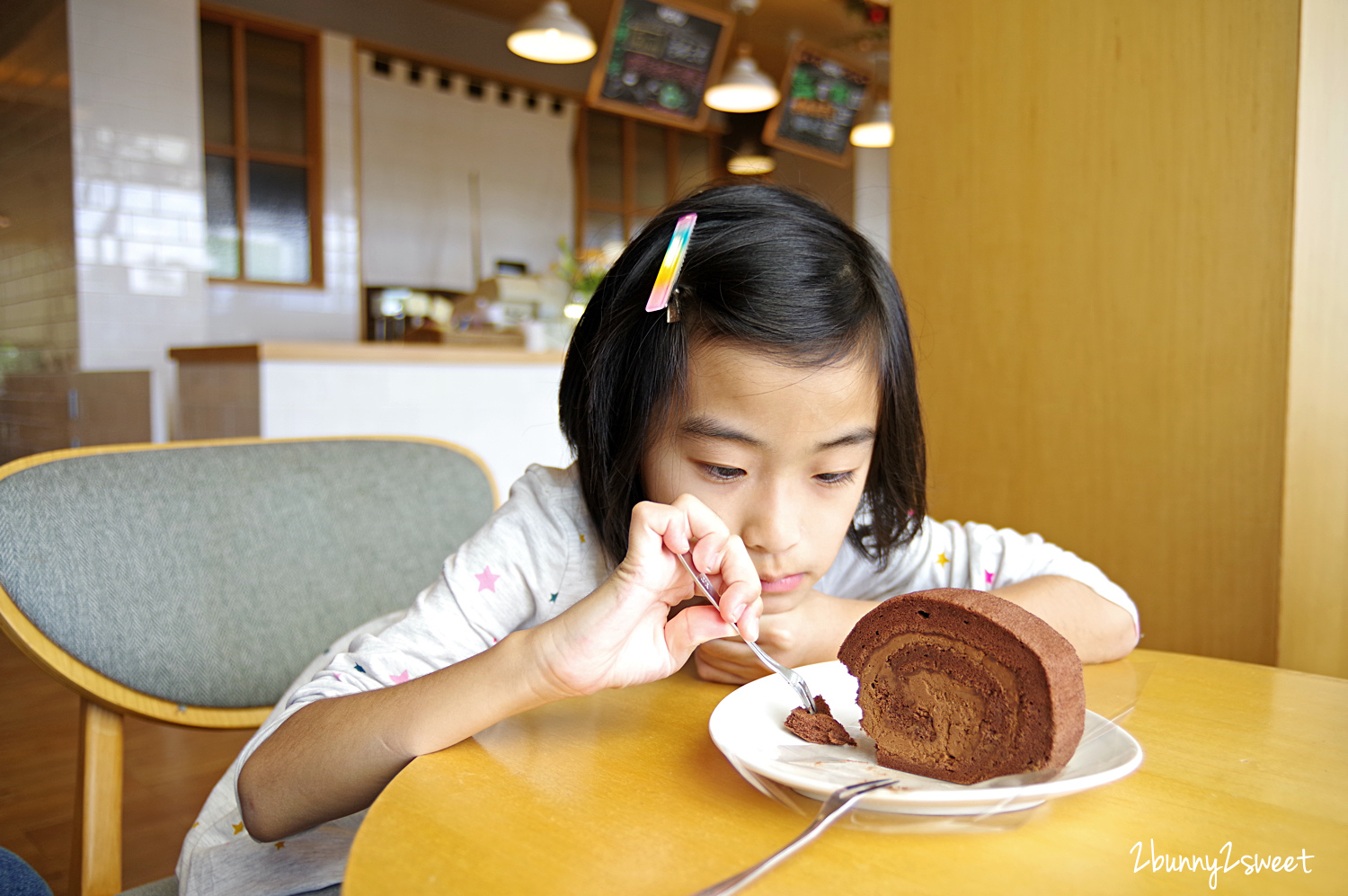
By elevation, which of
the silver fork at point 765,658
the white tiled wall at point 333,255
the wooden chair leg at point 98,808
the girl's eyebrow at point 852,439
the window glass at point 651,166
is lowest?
the wooden chair leg at point 98,808

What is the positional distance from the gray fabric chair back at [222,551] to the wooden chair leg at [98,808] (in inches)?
2.1

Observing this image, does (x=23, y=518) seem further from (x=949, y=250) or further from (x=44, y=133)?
(x=44, y=133)

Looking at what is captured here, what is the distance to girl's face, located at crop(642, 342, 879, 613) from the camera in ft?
2.52

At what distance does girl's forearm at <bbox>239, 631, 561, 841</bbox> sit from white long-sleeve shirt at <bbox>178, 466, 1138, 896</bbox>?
39 millimetres

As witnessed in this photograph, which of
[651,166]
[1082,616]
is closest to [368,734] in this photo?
[1082,616]

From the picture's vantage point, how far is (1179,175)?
1314 millimetres

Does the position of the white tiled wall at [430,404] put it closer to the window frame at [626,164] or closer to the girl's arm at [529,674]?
the girl's arm at [529,674]

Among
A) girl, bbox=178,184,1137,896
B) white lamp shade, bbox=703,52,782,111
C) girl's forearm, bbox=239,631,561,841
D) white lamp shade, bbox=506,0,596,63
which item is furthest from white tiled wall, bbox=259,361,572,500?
white lamp shade, bbox=703,52,782,111

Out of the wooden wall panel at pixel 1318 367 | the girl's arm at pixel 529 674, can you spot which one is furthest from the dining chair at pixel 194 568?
the wooden wall panel at pixel 1318 367

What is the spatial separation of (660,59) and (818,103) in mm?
1289

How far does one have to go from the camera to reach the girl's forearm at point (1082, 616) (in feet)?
2.84

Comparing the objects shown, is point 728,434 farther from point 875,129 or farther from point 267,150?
point 267,150

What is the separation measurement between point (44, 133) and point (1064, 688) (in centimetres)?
512

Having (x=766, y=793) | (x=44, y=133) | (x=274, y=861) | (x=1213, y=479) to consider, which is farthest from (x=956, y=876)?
(x=44, y=133)
